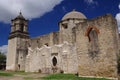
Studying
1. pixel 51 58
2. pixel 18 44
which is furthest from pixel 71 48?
Answer: pixel 18 44

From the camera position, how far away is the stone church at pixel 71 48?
49.1 ft

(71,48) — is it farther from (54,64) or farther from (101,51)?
(101,51)

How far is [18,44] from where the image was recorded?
2766cm

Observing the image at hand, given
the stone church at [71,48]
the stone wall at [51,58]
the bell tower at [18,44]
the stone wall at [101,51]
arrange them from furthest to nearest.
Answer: the bell tower at [18,44]
the stone wall at [51,58]
the stone church at [71,48]
the stone wall at [101,51]

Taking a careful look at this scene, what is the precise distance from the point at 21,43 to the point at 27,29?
329cm

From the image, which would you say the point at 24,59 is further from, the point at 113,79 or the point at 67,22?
the point at 113,79

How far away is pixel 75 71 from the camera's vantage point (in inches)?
758

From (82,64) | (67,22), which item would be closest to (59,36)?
(67,22)

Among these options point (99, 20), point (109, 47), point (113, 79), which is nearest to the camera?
point (113, 79)

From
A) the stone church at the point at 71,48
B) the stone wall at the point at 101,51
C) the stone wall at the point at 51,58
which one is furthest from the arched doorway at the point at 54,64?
the stone wall at the point at 101,51

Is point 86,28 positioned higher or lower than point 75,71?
higher

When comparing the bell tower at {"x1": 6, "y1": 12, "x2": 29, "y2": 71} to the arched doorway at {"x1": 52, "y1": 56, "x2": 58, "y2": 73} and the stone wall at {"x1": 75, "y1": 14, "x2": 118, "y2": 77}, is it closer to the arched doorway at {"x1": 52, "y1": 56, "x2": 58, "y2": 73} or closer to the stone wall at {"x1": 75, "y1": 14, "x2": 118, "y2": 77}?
the arched doorway at {"x1": 52, "y1": 56, "x2": 58, "y2": 73}

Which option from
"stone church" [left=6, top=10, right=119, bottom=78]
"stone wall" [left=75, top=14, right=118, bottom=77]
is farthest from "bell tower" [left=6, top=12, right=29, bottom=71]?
"stone wall" [left=75, top=14, right=118, bottom=77]

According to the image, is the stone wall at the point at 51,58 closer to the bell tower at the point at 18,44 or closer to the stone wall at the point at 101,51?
the bell tower at the point at 18,44
